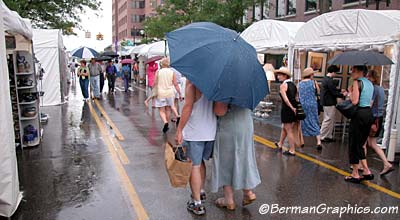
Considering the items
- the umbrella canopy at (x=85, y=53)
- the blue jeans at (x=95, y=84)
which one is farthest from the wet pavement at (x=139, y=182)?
the blue jeans at (x=95, y=84)

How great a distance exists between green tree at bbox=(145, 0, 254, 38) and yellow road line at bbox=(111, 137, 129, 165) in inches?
547

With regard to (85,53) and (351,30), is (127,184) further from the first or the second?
(85,53)

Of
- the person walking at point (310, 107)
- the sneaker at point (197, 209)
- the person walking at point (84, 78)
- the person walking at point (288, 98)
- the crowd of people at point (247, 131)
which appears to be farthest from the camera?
the person walking at point (84, 78)

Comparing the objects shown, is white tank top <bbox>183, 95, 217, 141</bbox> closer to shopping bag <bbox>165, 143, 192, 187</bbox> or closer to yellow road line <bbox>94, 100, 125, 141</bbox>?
shopping bag <bbox>165, 143, 192, 187</bbox>

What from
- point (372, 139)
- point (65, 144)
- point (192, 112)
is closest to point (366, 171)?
point (372, 139)

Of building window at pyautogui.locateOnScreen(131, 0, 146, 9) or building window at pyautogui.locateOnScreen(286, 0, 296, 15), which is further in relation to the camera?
building window at pyautogui.locateOnScreen(131, 0, 146, 9)

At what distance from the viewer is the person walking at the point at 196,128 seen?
404cm

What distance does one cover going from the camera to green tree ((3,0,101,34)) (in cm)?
2316

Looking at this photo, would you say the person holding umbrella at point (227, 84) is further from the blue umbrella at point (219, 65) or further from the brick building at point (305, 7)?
the brick building at point (305, 7)

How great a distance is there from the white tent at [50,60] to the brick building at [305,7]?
11.2m

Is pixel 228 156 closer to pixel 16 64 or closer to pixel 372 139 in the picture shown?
pixel 372 139

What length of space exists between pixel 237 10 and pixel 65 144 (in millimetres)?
15269

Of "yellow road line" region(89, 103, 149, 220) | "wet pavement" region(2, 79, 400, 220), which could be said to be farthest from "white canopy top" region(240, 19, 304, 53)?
"yellow road line" region(89, 103, 149, 220)

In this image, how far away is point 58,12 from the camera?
24.9 m
